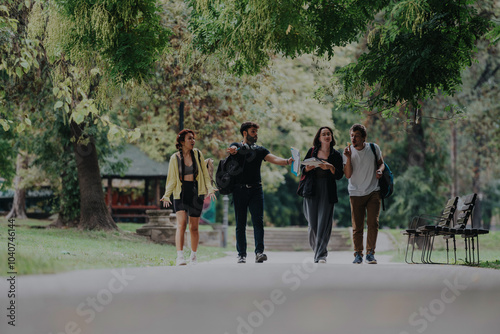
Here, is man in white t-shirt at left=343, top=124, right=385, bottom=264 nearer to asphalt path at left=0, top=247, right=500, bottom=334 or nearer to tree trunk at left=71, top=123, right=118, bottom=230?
asphalt path at left=0, top=247, right=500, bottom=334

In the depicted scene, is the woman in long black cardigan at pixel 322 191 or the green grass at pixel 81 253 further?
the woman in long black cardigan at pixel 322 191

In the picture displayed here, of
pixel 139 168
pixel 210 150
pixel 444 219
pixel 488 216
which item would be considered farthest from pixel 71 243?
pixel 488 216

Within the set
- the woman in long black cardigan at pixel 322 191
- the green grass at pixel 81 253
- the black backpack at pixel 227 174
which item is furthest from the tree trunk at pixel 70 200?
the woman in long black cardigan at pixel 322 191

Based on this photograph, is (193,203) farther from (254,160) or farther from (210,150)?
(210,150)

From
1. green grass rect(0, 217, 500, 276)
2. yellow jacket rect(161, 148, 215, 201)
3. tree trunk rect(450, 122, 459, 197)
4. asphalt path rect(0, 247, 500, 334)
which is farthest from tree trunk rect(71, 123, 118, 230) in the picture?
tree trunk rect(450, 122, 459, 197)

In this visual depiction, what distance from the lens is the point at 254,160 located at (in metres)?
11.1

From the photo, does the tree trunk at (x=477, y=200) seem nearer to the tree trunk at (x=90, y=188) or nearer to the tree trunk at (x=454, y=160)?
the tree trunk at (x=454, y=160)

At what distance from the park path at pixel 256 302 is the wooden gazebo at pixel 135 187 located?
2871cm

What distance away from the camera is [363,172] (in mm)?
11523

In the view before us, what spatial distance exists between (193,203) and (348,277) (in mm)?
2904

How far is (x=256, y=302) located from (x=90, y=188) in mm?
16417

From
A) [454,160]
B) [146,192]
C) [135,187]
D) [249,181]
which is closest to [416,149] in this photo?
[454,160]

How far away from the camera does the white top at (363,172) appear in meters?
11.5

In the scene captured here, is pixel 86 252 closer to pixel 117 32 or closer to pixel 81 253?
pixel 81 253
